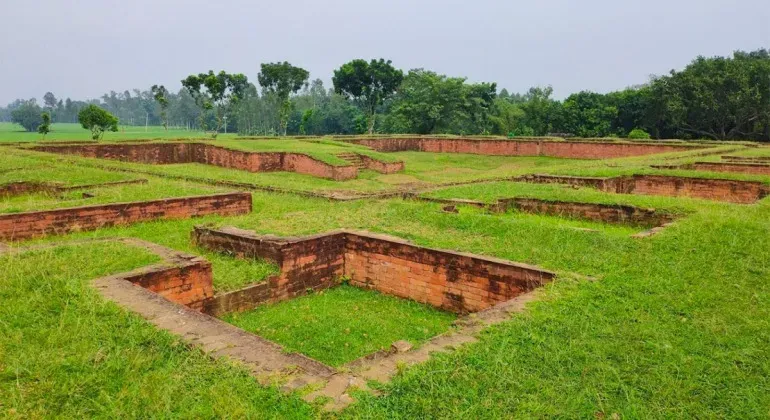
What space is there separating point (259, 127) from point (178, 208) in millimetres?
50524

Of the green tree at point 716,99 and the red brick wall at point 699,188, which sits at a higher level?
the green tree at point 716,99

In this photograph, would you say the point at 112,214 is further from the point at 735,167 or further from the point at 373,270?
the point at 735,167

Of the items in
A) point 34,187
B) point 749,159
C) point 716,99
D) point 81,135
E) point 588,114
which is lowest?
point 34,187

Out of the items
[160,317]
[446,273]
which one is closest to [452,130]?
[446,273]

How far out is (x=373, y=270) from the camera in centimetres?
552

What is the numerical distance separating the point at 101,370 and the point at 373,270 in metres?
3.18

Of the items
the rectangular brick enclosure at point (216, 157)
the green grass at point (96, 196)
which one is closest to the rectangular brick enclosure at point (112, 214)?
the green grass at point (96, 196)

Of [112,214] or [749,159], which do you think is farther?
[749,159]

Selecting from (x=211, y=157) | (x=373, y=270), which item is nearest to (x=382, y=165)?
(x=211, y=157)

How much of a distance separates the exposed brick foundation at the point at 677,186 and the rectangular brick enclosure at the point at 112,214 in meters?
5.81

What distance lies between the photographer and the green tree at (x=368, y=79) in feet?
102

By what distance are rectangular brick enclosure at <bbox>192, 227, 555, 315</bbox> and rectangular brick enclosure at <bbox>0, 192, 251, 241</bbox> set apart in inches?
64.3

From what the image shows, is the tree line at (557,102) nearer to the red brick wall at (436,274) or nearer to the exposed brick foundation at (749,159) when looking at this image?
the exposed brick foundation at (749,159)

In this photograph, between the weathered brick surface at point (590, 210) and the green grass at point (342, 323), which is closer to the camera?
the green grass at point (342, 323)
